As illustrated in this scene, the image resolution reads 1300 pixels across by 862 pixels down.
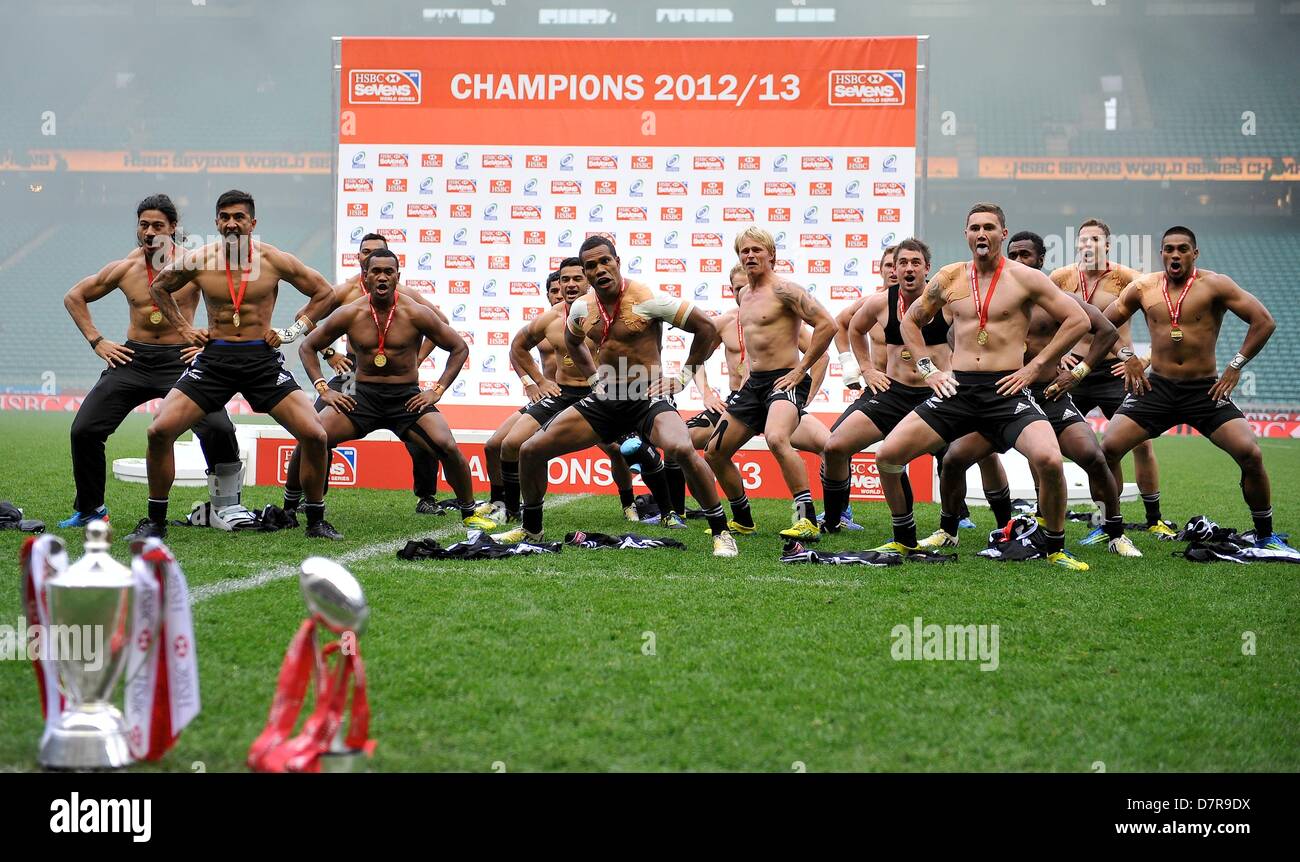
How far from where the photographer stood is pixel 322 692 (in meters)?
3.22

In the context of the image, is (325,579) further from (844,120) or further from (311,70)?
(311,70)

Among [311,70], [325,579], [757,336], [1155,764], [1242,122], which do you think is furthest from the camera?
[311,70]

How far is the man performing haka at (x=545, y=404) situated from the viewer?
980cm

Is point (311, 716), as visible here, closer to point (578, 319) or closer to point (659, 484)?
point (578, 319)

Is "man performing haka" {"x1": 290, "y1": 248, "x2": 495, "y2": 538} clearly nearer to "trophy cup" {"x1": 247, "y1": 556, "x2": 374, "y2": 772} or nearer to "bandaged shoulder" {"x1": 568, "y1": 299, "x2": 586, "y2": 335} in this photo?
"bandaged shoulder" {"x1": 568, "y1": 299, "x2": 586, "y2": 335}

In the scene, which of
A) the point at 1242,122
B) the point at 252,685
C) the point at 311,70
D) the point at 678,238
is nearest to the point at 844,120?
the point at 678,238

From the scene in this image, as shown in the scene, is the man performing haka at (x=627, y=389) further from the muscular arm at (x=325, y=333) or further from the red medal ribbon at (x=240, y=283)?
the red medal ribbon at (x=240, y=283)

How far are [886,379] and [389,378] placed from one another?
12.4ft

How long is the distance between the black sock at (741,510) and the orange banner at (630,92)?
5285 mm

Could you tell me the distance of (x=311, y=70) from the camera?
43625 mm

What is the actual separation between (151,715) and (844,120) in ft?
35.3

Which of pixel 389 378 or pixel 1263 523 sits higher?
pixel 389 378

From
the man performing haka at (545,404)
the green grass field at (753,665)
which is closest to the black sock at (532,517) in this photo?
the green grass field at (753,665)

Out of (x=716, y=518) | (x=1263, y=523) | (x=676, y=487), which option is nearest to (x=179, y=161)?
(x=676, y=487)
